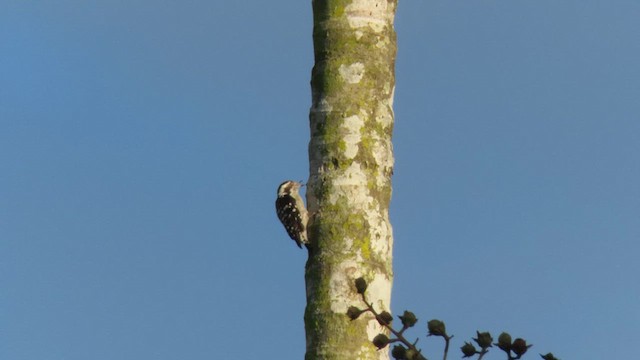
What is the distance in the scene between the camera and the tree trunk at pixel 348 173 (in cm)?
889

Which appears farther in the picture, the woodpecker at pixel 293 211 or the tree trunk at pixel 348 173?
the woodpecker at pixel 293 211

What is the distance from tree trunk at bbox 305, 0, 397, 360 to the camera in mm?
8891

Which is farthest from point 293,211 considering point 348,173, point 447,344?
point 447,344

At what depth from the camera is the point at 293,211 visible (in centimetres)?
1047

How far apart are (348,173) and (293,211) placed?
128 cm

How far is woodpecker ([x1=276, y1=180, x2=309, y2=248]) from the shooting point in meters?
9.70

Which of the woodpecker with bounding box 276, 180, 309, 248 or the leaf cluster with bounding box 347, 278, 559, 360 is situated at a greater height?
the woodpecker with bounding box 276, 180, 309, 248

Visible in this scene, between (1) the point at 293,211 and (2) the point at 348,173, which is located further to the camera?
(1) the point at 293,211

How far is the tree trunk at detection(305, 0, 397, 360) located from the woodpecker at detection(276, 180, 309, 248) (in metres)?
0.33

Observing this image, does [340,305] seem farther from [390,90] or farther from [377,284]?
[390,90]

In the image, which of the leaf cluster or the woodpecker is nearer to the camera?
the leaf cluster

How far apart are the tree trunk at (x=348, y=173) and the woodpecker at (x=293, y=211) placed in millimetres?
330

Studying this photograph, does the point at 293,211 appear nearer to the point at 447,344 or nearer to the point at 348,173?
the point at 348,173

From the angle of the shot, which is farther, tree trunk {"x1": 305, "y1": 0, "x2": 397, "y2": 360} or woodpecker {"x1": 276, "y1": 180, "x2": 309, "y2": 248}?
woodpecker {"x1": 276, "y1": 180, "x2": 309, "y2": 248}
